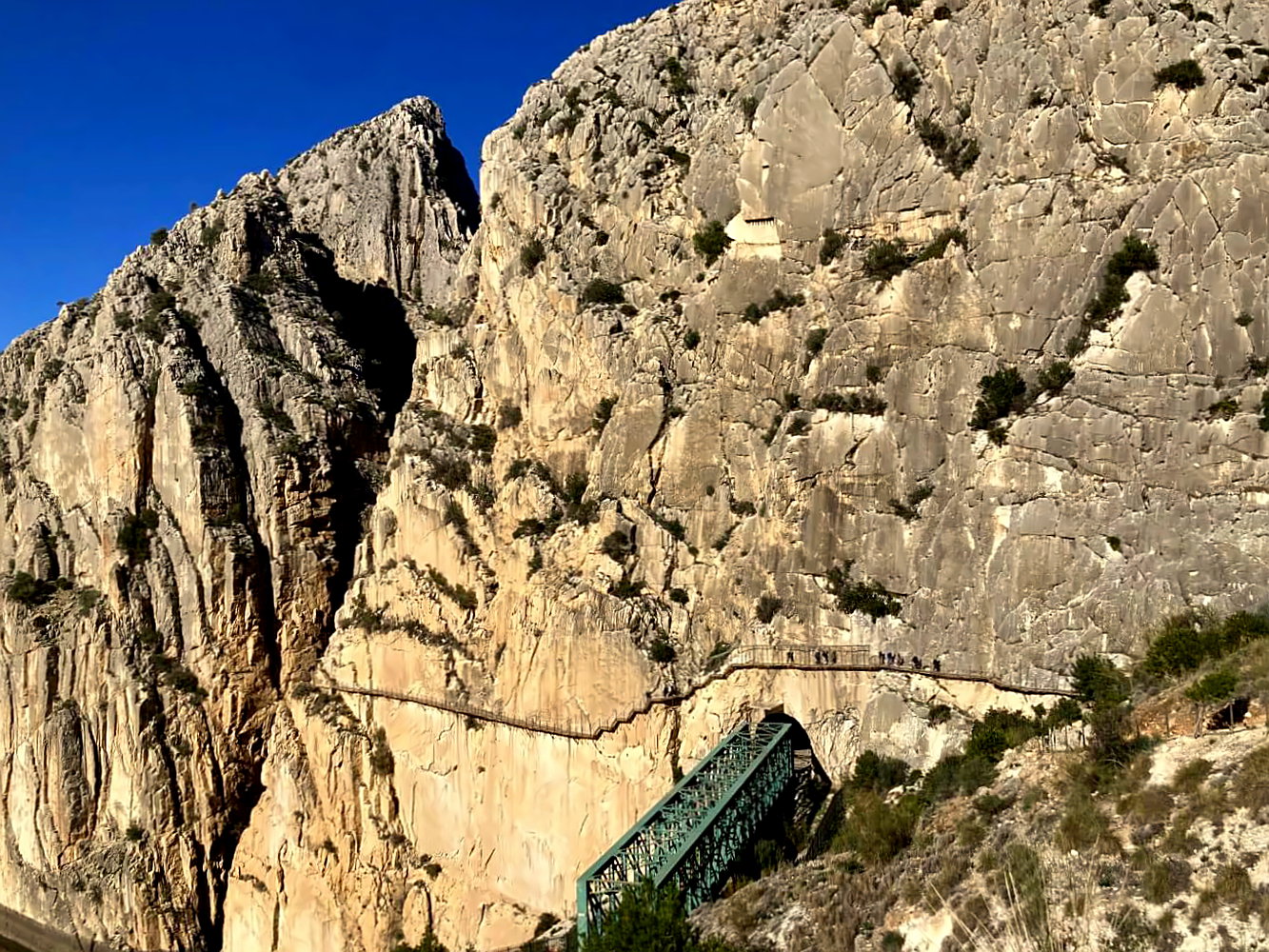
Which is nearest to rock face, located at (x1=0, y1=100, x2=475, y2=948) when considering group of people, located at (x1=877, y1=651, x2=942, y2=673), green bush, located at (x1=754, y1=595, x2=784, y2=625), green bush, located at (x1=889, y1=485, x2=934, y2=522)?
green bush, located at (x1=754, y1=595, x2=784, y2=625)

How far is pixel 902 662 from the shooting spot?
90.9 ft

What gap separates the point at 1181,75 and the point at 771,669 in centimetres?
1856

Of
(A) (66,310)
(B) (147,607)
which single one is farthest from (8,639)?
(A) (66,310)

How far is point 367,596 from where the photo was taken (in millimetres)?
38906

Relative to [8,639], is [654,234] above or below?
above

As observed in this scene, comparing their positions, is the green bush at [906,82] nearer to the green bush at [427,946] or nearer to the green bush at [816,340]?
the green bush at [816,340]

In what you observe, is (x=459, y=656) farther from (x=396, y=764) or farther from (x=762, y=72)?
(x=762, y=72)

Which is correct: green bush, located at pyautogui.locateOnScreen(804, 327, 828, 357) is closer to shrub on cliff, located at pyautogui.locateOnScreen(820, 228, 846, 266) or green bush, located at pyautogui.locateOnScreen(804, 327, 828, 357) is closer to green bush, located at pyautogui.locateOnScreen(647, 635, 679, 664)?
shrub on cliff, located at pyautogui.locateOnScreen(820, 228, 846, 266)

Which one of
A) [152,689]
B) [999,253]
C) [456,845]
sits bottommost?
[456,845]

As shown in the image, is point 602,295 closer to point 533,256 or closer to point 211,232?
point 533,256

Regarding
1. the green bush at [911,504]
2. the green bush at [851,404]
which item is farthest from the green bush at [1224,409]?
the green bush at [851,404]

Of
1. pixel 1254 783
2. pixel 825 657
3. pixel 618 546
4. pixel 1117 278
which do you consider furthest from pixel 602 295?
pixel 1254 783

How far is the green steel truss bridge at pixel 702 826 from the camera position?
2266cm

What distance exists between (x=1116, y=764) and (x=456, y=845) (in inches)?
879
